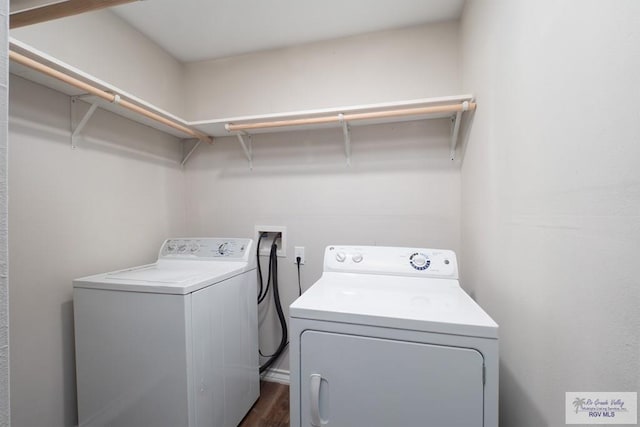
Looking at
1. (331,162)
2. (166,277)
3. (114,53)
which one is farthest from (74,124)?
(331,162)

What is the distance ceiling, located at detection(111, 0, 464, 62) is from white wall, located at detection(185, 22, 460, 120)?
8 centimetres

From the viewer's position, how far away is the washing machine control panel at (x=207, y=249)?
1.70m

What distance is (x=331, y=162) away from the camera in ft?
6.13

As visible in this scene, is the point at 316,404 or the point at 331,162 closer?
the point at 316,404

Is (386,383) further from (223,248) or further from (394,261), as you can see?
(223,248)

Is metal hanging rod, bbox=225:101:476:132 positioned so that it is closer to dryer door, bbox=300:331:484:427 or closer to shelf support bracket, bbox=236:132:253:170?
shelf support bracket, bbox=236:132:253:170

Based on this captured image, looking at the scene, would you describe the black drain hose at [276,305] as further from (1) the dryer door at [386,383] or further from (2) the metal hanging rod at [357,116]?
(1) the dryer door at [386,383]

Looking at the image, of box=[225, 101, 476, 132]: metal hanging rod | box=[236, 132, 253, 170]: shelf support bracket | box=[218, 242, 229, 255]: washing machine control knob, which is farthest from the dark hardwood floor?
box=[225, 101, 476, 132]: metal hanging rod

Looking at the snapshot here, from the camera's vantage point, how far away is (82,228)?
1.41 metres

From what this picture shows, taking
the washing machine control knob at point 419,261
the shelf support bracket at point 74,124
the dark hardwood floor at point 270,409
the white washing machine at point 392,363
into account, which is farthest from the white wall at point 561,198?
the shelf support bracket at point 74,124

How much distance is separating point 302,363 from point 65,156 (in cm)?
161

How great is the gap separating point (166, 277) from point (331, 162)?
1.28m

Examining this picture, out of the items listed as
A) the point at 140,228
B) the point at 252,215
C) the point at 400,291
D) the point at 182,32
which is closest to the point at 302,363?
the point at 400,291

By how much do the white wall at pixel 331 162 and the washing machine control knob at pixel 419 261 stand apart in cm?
36
